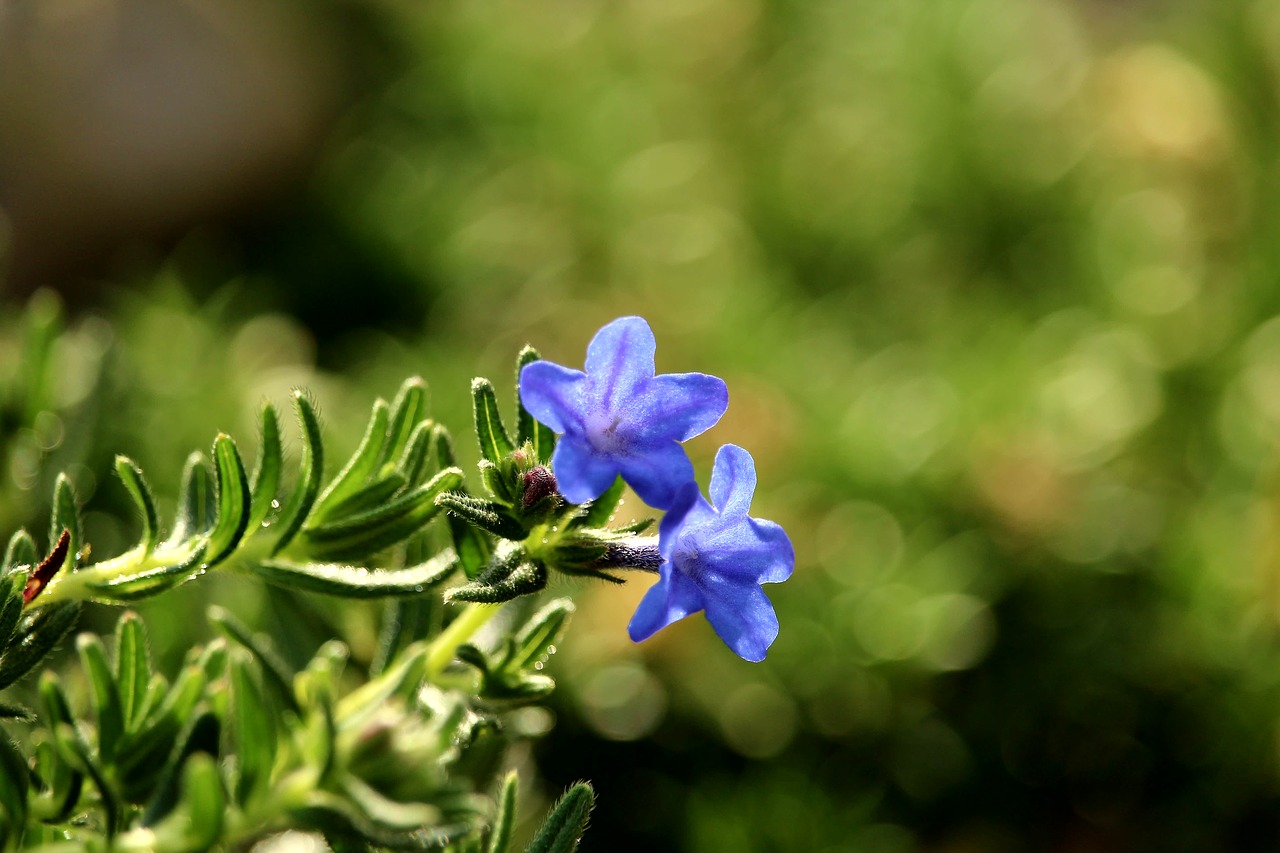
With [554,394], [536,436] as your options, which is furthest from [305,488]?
[554,394]

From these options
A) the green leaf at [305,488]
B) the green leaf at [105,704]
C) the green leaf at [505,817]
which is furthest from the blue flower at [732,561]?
the green leaf at [105,704]

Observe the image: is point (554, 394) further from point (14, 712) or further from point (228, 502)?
point (14, 712)

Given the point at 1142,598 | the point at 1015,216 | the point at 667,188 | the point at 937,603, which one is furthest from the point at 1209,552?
the point at 667,188

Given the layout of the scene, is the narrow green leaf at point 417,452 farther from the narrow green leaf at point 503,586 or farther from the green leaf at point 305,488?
the narrow green leaf at point 503,586

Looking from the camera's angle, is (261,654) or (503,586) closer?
(503,586)

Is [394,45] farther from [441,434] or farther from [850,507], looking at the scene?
[441,434]

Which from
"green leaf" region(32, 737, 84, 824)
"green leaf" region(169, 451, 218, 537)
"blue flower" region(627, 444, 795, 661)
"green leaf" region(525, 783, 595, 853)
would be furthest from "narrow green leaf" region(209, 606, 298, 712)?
"blue flower" region(627, 444, 795, 661)
